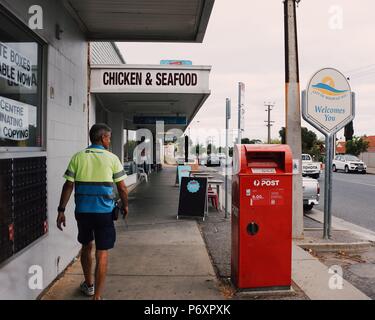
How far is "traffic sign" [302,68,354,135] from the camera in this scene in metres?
7.69

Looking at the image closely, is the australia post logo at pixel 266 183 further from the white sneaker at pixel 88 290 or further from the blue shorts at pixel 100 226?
the white sneaker at pixel 88 290

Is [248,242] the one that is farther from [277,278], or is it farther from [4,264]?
[4,264]

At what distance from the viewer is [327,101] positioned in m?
7.78

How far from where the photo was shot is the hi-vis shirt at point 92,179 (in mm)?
4223

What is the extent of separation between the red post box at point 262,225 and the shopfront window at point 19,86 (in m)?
2.28

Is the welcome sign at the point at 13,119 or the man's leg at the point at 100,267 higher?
the welcome sign at the point at 13,119

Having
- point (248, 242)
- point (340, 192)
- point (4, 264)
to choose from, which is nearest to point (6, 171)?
point (4, 264)

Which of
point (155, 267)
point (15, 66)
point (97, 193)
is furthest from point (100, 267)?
point (15, 66)

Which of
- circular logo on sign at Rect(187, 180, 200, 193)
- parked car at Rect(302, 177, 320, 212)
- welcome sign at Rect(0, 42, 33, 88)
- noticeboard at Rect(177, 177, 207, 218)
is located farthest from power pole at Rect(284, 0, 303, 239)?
welcome sign at Rect(0, 42, 33, 88)

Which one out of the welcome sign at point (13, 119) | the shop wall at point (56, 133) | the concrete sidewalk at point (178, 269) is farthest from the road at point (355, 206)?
the welcome sign at point (13, 119)

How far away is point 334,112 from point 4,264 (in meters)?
6.17

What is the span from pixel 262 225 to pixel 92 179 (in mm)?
1877

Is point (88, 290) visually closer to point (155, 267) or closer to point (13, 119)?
point (155, 267)

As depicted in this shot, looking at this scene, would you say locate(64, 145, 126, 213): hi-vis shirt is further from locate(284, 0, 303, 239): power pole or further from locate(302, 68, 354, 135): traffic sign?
locate(302, 68, 354, 135): traffic sign
